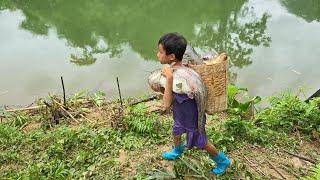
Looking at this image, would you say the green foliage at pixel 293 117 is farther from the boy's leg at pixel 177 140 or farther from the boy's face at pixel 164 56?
the boy's face at pixel 164 56

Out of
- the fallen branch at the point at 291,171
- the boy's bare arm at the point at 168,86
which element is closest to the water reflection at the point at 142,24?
the fallen branch at the point at 291,171

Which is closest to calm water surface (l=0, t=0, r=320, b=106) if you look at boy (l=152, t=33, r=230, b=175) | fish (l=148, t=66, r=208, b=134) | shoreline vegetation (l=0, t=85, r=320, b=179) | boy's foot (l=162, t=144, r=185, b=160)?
shoreline vegetation (l=0, t=85, r=320, b=179)

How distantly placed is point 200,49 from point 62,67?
266cm

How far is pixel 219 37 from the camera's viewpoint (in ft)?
28.6

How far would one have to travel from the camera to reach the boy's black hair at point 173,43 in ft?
8.54

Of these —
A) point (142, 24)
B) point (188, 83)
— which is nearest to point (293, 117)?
point (188, 83)

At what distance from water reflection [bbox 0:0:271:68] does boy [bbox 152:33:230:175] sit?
4.12 meters

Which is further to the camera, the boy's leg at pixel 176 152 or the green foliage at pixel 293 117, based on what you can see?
the green foliage at pixel 293 117

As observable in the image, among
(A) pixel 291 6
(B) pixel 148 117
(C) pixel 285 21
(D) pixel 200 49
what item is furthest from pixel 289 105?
(A) pixel 291 6

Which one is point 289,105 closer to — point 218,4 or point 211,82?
point 211,82

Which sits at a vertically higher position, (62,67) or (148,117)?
(62,67)

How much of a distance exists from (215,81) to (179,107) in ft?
1.03

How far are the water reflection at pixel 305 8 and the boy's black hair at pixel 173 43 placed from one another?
26.6 feet

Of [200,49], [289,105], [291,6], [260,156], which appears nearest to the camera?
[260,156]
